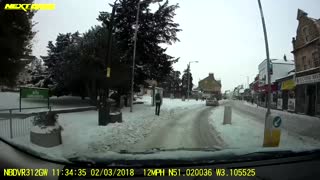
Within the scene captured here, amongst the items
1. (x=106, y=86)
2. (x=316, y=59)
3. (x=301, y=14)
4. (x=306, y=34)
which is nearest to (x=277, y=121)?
(x=316, y=59)

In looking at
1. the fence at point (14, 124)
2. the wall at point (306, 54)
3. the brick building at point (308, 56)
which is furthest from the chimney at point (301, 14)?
the fence at point (14, 124)

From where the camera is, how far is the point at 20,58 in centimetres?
553

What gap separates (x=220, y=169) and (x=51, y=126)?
68.9 inches

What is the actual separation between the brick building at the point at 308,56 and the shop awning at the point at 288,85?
74 mm

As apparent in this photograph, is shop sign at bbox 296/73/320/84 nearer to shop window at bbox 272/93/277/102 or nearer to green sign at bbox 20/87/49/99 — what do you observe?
shop window at bbox 272/93/277/102

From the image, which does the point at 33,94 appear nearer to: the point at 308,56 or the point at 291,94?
the point at 308,56

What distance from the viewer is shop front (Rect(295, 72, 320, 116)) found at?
16.5ft

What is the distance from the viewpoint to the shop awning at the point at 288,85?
5404 mm

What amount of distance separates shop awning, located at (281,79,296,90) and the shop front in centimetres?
8

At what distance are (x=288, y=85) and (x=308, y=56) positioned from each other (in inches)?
53.1

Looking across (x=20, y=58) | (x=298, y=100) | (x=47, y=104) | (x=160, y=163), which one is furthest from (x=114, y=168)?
(x=298, y=100)

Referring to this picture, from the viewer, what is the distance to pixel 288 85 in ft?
18.5

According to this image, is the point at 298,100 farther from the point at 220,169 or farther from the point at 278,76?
the point at 220,169

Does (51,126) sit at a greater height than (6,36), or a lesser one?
lesser
